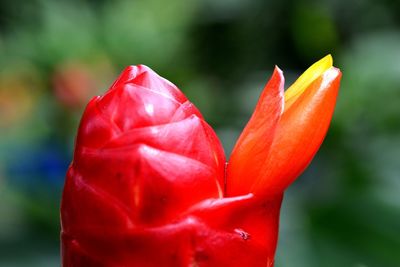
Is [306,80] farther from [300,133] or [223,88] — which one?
[223,88]

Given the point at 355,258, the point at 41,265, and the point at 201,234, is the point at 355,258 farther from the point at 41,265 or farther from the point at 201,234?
the point at 201,234

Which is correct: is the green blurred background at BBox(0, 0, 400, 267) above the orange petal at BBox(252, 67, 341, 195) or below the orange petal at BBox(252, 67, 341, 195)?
below

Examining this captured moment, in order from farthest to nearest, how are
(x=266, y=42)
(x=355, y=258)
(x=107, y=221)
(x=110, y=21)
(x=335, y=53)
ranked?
(x=266, y=42) → (x=110, y=21) → (x=335, y=53) → (x=355, y=258) → (x=107, y=221)

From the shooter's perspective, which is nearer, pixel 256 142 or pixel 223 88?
pixel 256 142

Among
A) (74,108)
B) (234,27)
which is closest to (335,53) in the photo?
(74,108)

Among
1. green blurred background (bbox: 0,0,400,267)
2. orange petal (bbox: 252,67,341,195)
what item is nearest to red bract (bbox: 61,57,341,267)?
orange petal (bbox: 252,67,341,195)

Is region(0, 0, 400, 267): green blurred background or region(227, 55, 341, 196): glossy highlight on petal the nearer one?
region(227, 55, 341, 196): glossy highlight on petal

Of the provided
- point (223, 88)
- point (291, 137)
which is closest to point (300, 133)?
point (291, 137)

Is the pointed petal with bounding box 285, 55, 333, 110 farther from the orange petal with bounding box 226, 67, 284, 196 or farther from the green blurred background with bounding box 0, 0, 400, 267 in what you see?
the green blurred background with bounding box 0, 0, 400, 267
